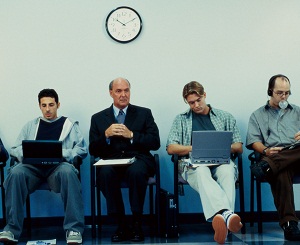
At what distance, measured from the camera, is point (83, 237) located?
154 inches

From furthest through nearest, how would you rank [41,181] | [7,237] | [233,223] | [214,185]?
[41,181] → [214,185] → [7,237] → [233,223]

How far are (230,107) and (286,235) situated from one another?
1428 millimetres

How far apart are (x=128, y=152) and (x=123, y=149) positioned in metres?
0.05

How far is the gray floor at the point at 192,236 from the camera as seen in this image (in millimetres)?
3609

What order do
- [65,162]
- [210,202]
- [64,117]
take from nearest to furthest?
[210,202] < [65,162] < [64,117]

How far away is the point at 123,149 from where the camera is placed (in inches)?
159

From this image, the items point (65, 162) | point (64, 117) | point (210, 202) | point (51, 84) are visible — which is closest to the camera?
point (210, 202)

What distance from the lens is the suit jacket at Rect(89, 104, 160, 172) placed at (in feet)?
13.1

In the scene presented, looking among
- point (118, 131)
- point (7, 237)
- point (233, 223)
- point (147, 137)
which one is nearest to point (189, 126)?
point (147, 137)

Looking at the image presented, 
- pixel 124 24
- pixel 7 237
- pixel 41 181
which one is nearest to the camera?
pixel 7 237

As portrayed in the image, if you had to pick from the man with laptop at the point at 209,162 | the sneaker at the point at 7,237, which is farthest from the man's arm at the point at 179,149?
the sneaker at the point at 7,237

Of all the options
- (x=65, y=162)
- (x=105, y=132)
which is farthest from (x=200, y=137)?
(x=65, y=162)

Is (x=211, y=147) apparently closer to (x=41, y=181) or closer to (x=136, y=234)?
(x=136, y=234)

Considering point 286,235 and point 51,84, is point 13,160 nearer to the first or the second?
point 51,84
